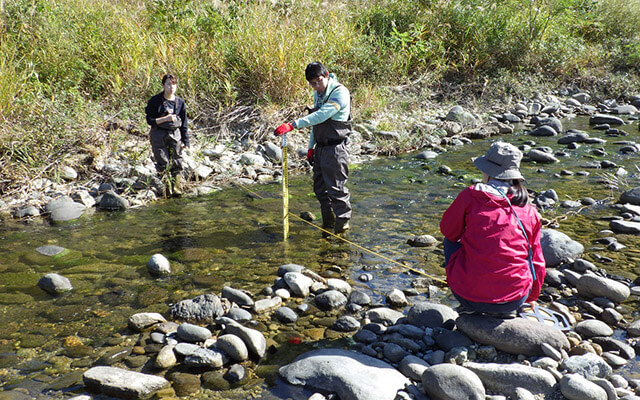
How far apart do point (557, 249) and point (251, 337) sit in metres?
3.21

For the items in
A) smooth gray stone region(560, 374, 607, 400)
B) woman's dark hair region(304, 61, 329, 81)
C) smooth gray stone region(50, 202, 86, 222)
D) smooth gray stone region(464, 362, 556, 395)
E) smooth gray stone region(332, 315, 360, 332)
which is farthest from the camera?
smooth gray stone region(50, 202, 86, 222)

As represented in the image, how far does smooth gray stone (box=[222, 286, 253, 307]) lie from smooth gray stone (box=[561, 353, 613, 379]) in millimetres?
2404

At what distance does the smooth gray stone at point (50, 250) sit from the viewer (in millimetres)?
5739

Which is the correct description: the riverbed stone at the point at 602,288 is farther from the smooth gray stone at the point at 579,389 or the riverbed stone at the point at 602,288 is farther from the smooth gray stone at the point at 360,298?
the smooth gray stone at the point at 360,298

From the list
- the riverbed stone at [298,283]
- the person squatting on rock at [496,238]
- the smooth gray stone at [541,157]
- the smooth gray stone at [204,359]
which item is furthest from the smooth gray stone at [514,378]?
the smooth gray stone at [541,157]

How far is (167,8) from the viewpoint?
38.2 ft

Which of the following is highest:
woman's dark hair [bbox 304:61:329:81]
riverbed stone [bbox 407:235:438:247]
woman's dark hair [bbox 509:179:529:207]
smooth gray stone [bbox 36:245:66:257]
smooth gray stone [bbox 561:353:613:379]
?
woman's dark hair [bbox 304:61:329:81]

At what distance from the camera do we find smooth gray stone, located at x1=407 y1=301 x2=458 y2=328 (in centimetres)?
402

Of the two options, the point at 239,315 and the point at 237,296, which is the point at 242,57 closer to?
the point at 237,296

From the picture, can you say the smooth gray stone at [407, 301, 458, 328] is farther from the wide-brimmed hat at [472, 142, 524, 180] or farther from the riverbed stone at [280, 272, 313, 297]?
the wide-brimmed hat at [472, 142, 524, 180]

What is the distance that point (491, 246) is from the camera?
3.49 meters

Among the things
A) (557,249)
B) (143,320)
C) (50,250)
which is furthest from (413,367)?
(50,250)

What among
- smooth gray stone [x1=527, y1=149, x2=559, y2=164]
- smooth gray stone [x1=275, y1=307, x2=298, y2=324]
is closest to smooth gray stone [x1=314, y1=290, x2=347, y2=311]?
Result: smooth gray stone [x1=275, y1=307, x2=298, y2=324]

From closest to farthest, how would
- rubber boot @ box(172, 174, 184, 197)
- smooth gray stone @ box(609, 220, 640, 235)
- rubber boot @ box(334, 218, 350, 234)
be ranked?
smooth gray stone @ box(609, 220, 640, 235)
rubber boot @ box(334, 218, 350, 234)
rubber boot @ box(172, 174, 184, 197)
